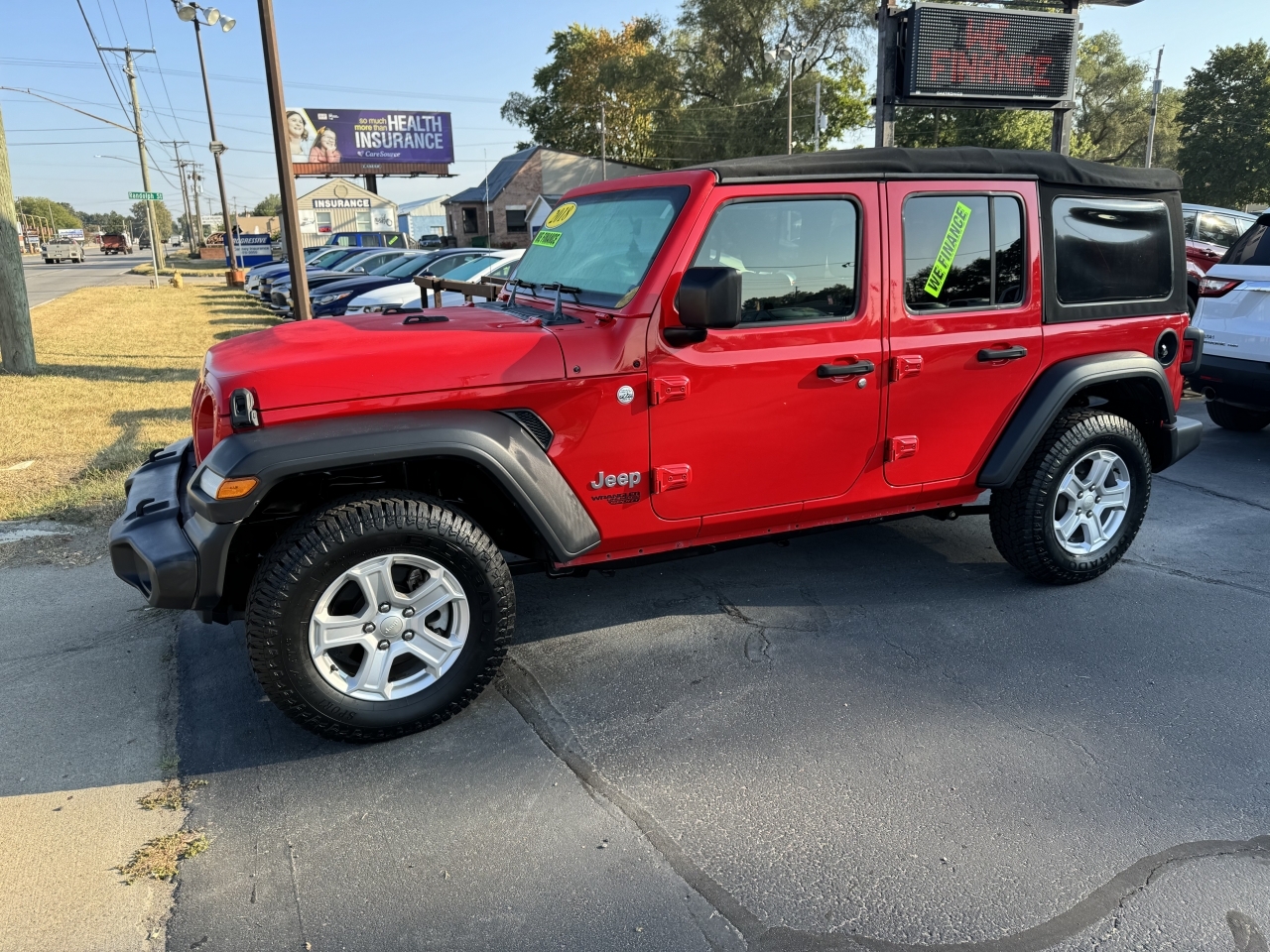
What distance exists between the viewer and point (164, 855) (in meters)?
2.48

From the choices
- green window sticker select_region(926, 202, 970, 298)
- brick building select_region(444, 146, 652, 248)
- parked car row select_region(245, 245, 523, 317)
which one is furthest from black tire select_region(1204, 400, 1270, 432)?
brick building select_region(444, 146, 652, 248)

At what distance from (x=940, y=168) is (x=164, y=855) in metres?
3.65

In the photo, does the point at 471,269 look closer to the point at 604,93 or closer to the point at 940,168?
the point at 940,168

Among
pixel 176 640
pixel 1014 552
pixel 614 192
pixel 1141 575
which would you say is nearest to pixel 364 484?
pixel 176 640

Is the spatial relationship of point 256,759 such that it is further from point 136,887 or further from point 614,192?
point 614,192

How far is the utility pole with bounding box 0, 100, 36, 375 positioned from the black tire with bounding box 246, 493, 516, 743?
9254mm

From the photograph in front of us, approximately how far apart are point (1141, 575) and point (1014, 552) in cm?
80

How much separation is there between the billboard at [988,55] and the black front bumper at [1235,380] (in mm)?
2958

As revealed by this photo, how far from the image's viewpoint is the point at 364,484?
124 inches

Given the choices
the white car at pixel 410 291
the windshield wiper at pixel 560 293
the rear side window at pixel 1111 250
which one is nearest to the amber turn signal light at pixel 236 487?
the windshield wiper at pixel 560 293

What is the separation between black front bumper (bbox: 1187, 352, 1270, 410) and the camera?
20.2 feet

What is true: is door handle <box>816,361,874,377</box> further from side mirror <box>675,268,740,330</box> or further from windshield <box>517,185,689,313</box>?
windshield <box>517,185,689,313</box>

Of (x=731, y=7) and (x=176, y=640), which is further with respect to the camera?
(x=731, y=7)

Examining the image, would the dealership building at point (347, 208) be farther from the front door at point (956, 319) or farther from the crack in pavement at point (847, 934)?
the crack in pavement at point (847, 934)
